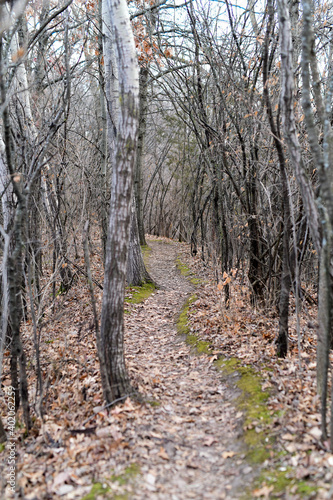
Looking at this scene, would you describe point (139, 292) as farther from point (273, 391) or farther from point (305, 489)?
point (305, 489)

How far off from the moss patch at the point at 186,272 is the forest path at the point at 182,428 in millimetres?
3533

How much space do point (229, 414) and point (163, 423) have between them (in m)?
Answer: 0.73

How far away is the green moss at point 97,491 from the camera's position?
2.63 meters

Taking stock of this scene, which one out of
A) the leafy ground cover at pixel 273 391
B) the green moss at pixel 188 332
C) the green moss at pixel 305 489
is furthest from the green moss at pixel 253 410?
the green moss at pixel 188 332

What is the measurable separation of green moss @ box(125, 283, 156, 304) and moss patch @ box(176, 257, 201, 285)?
4.00ft

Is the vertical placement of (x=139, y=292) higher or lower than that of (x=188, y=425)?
higher

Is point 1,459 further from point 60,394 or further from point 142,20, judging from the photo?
point 142,20

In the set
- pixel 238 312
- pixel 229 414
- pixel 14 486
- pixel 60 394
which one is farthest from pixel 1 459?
pixel 238 312

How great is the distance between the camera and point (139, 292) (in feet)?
27.7

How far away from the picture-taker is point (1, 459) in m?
3.33

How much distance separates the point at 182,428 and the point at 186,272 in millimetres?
7616

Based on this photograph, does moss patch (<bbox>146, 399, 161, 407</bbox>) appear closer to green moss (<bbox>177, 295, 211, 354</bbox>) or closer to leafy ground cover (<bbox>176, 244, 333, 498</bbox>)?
leafy ground cover (<bbox>176, 244, 333, 498</bbox>)

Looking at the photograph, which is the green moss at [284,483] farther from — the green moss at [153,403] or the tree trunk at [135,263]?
the tree trunk at [135,263]

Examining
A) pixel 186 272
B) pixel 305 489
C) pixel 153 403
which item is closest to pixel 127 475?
pixel 153 403
